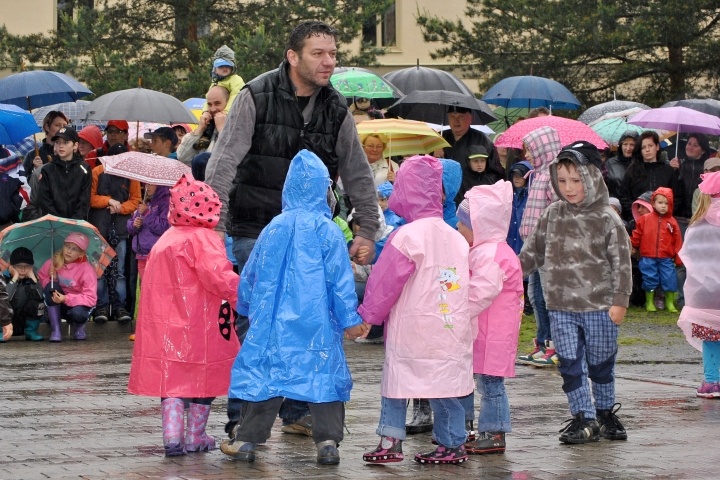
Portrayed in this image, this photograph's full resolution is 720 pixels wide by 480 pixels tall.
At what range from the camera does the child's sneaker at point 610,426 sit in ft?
28.6

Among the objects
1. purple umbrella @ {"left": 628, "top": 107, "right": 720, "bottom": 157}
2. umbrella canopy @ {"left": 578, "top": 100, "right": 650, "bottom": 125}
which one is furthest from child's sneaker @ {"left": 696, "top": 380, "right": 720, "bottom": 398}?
umbrella canopy @ {"left": 578, "top": 100, "right": 650, "bottom": 125}

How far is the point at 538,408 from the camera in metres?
9.95

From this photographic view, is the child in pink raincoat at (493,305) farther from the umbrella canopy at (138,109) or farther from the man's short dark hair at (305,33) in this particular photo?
the umbrella canopy at (138,109)

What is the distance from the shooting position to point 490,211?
850 centimetres

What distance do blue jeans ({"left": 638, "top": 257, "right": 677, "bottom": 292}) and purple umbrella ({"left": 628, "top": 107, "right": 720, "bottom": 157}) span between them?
223cm

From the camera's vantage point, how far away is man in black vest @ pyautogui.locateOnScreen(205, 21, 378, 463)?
8.27 m

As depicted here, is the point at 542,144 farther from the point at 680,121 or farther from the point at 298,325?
the point at 680,121

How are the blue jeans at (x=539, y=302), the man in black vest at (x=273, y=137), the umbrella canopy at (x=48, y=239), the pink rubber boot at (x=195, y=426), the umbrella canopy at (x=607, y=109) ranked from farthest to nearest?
the umbrella canopy at (x=607, y=109) → the umbrella canopy at (x=48, y=239) → the blue jeans at (x=539, y=302) → the man in black vest at (x=273, y=137) → the pink rubber boot at (x=195, y=426)

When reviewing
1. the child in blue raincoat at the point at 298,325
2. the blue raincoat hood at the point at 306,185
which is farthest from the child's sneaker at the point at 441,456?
the blue raincoat hood at the point at 306,185

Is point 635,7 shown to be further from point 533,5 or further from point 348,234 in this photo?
point 348,234

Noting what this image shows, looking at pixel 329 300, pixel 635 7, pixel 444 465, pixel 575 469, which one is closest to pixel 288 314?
pixel 329 300

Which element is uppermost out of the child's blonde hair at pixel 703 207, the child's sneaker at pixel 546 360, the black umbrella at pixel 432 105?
the black umbrella at pixel 432 105

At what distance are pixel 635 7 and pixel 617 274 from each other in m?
22.0

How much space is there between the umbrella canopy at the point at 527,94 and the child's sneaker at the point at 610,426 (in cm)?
1324
